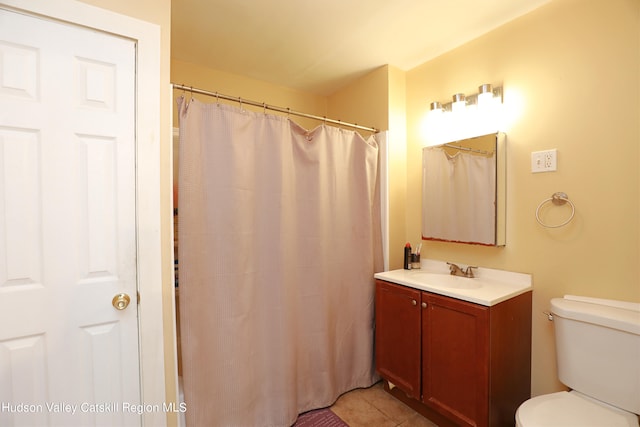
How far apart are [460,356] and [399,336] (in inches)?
16.2

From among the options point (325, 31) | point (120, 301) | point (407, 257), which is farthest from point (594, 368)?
point (325, 31)

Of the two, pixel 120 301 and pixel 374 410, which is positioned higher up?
pixel 120 301

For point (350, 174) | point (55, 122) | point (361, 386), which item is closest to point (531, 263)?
point (350, 174)

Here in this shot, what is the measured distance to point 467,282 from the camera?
185cm

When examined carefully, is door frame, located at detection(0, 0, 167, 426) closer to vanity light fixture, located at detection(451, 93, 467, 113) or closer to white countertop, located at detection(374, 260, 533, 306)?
white countertop, located at detection(374, 260, 533, 306)

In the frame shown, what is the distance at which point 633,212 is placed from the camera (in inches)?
52.6

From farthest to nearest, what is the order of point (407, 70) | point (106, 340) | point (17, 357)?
point (407, 70) < point (106, 340) < point (17, 357)

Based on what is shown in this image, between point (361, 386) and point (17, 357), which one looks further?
point (361, 386)

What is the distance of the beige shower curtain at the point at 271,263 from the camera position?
1497mm

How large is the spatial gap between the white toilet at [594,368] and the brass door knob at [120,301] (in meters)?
1.68

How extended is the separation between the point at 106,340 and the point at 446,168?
7.02 feet

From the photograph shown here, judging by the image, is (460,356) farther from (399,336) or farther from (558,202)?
(558,202)

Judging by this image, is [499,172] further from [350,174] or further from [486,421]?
[486,421]

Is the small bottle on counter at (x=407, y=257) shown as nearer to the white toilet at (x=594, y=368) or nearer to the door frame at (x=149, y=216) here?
the white toilet at (x=594, y=368)
